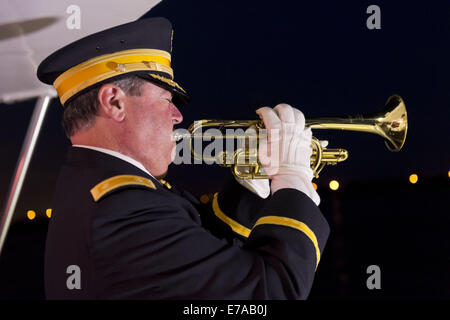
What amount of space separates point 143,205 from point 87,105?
360 mm

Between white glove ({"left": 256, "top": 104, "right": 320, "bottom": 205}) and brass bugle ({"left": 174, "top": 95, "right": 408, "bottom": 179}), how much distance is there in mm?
140

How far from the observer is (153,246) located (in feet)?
3.47

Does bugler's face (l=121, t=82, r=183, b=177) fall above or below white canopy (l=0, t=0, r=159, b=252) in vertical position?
below

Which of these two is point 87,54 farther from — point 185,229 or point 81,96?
point 185,229

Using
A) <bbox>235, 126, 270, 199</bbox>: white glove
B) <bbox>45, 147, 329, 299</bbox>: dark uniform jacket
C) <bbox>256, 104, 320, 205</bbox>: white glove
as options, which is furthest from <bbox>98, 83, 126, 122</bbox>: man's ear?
<bbox>235, 126, 270, 199</bbox>: white glove

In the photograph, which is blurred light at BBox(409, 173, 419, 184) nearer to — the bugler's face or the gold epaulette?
the bugler's face

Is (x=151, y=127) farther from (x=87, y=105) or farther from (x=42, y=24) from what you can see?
(x=42, y=24)

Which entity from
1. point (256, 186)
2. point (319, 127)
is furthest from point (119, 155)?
point (319, 127)

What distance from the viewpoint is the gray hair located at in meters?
1.27

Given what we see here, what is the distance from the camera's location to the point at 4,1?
1804 millimetres

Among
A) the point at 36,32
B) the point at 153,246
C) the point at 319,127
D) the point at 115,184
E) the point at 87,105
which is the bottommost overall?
the point at 153,246

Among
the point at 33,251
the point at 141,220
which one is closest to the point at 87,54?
the point at 141,220

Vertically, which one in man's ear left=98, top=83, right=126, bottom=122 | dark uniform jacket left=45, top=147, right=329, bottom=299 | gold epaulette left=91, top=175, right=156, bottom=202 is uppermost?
man's ear left=98, top=83, right=126, bottom=122
